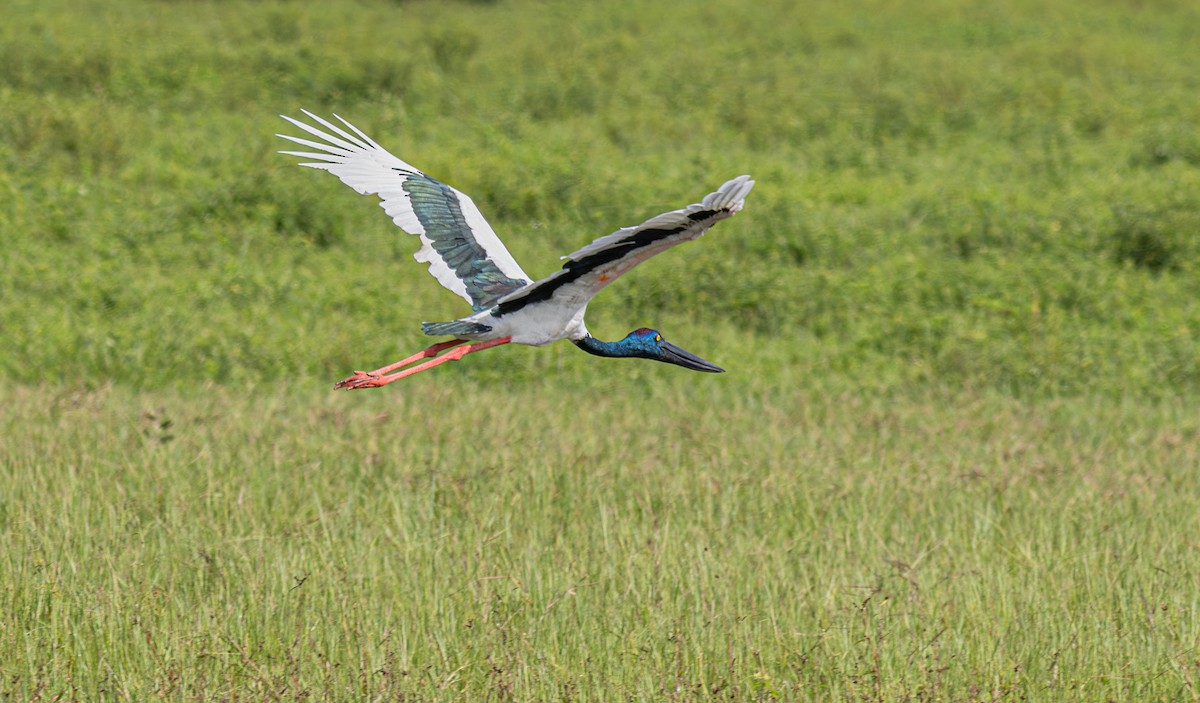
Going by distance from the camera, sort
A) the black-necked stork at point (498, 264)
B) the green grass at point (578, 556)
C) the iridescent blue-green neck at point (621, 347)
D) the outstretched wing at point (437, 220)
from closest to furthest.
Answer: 1. the black-necked stork at point (498, 264)
2. the green grass at point (578, 556)
3. the iridescent blue-green neck at point (621, 347)
4. the outstretched wing at point (437, 220)

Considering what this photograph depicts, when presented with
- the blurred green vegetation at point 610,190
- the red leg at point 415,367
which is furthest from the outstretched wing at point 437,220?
the blurred green vegetation at point 610,190

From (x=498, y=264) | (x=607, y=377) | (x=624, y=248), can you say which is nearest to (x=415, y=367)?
(x=498, y=264)

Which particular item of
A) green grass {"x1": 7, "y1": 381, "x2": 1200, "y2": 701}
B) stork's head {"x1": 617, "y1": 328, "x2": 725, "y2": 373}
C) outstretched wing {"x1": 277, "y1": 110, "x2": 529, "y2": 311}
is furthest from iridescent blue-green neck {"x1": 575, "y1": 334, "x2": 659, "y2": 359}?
green grass {"x1": 7, "y1": 381, "x2": 1200, "y2": 701}

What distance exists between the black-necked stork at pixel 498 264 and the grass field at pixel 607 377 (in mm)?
833

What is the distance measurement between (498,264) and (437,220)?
1.12 ft

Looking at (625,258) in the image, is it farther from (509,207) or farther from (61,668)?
(509,207)

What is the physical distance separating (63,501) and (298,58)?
9.60m

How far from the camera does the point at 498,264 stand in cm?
462

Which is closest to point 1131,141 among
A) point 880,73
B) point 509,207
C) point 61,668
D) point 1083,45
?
point 880,73

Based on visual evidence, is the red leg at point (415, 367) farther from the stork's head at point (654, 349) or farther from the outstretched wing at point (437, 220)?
the stork's head at point (654, 349)

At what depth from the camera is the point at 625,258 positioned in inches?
146

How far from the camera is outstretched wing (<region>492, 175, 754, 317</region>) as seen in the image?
135 inches

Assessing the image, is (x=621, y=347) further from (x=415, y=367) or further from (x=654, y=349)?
(x=415, y=367)

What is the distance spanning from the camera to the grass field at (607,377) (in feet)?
14.0
